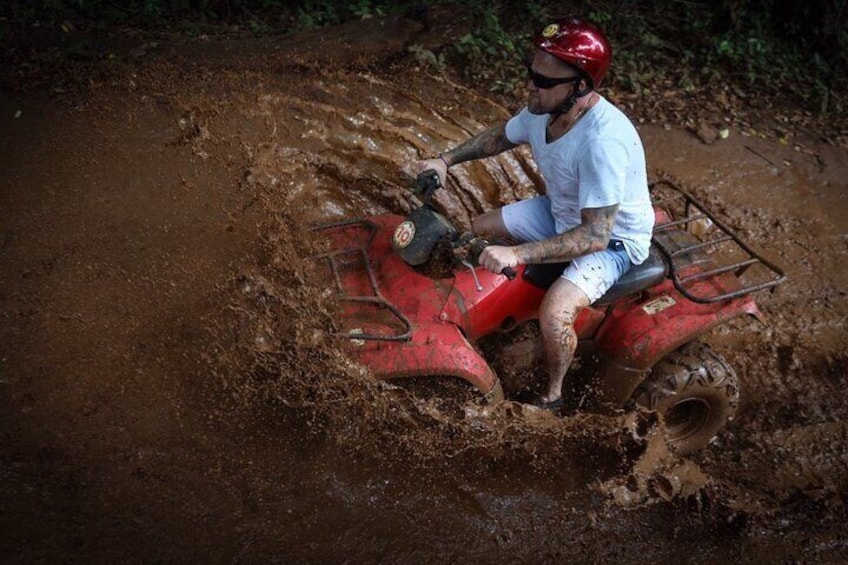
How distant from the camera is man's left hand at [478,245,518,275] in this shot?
313cm

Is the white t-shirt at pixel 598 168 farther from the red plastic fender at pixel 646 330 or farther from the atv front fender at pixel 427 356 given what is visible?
the atv front fender at pixel 427 356

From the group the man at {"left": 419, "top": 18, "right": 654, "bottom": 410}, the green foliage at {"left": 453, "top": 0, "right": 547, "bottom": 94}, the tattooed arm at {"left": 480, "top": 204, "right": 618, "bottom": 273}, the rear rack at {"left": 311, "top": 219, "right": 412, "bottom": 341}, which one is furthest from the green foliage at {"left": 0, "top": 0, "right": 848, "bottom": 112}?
the tattooed arm at {"left": 480, "top": 204, "right": 618, "bottom": 273}

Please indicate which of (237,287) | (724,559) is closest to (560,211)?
(237,287)

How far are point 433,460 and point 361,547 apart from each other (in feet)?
2.06

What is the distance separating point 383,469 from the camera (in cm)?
368

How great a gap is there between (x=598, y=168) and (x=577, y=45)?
56 centimetres

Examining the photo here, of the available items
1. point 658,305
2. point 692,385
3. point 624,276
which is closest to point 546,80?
point 624,276

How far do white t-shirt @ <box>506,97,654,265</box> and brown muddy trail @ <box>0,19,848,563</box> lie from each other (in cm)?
107

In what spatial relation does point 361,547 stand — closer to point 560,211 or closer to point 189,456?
point 189,456

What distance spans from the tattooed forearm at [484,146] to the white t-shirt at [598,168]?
10 cm

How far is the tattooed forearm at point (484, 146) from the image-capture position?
4.04 meters

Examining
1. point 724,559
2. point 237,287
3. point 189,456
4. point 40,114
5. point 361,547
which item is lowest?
point 724,559

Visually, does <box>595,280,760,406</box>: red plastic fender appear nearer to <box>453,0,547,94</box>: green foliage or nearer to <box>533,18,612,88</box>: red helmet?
<box>533,18,612,88</box>: red helmet

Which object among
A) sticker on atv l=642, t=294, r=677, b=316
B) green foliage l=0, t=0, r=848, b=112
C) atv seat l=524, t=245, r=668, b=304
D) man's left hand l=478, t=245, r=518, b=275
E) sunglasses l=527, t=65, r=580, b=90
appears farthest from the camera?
green foliage l=0, t=0, r=848, b=112
